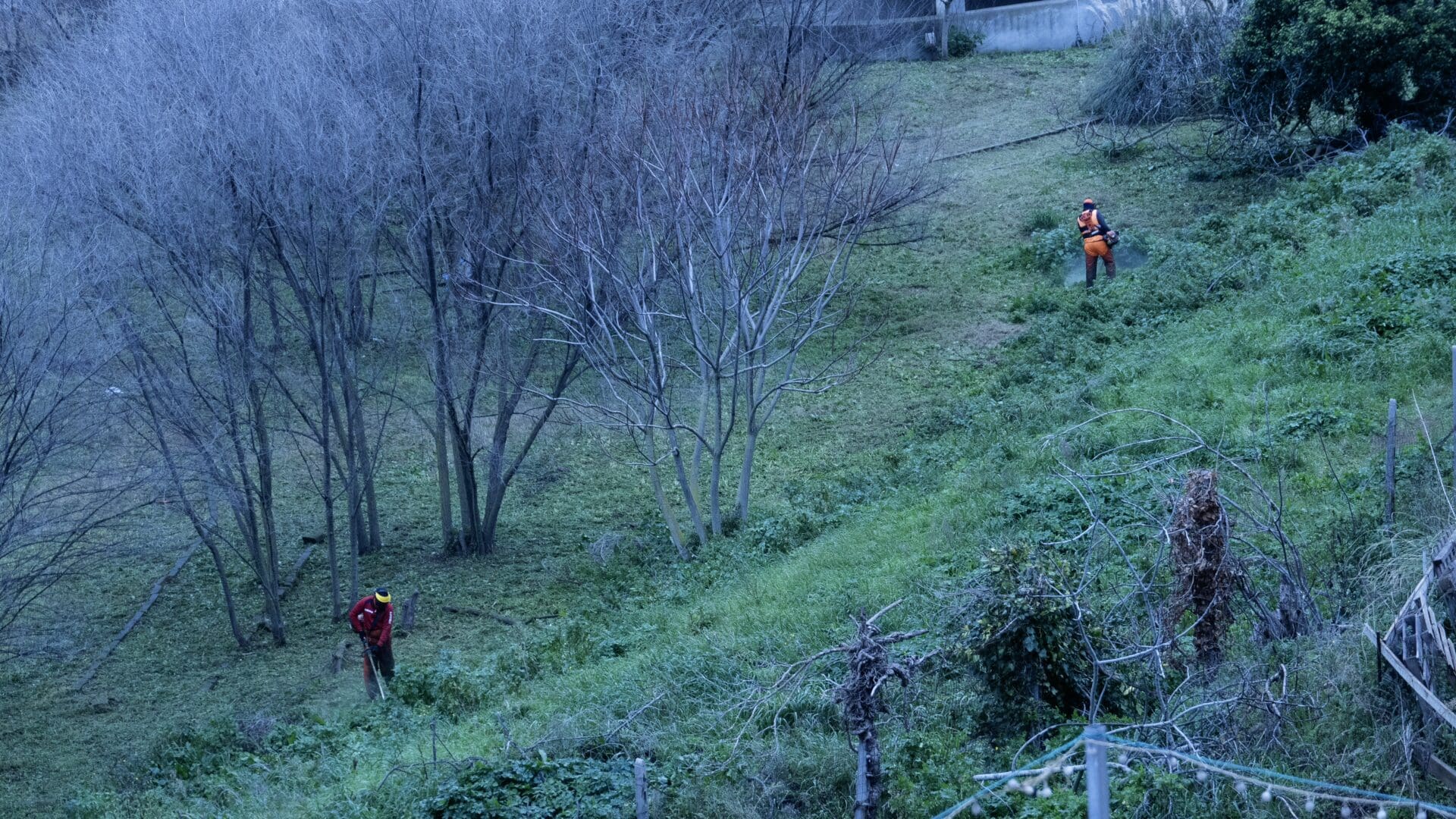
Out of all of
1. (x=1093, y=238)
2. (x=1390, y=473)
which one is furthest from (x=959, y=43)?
(x=1390, y=473)

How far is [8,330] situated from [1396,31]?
18624 mm

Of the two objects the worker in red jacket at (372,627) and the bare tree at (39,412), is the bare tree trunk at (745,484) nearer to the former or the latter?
the worker in red jacket at (372,627)

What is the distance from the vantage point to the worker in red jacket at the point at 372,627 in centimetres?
1221

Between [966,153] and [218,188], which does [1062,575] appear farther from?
[966,153]

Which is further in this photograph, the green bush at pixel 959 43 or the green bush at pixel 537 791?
the green bush at pixel 959 43

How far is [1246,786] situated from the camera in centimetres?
622

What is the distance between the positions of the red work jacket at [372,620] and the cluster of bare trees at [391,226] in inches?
74.2

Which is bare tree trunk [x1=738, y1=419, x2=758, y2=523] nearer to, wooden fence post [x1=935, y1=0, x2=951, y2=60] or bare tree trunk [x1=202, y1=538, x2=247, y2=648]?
bare tree trunk [x1=202, y1=538, x2=247, y2=648]

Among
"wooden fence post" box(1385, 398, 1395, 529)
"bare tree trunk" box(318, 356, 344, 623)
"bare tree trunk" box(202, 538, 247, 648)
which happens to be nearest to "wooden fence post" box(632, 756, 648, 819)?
"wooden fence post" box(1385, 398, 1395, 529)

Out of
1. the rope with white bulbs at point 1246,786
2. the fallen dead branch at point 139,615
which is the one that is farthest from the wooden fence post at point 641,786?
the fallen dead branch at point 139,615

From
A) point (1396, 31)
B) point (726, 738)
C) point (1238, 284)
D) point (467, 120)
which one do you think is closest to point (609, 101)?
point (467, 120)

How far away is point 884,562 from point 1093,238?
9194 millimetres

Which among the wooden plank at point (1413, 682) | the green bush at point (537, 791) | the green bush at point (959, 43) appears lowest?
the green bush at point (537, 791)

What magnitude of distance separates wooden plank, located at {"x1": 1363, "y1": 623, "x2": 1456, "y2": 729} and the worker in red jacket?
28.6ft
